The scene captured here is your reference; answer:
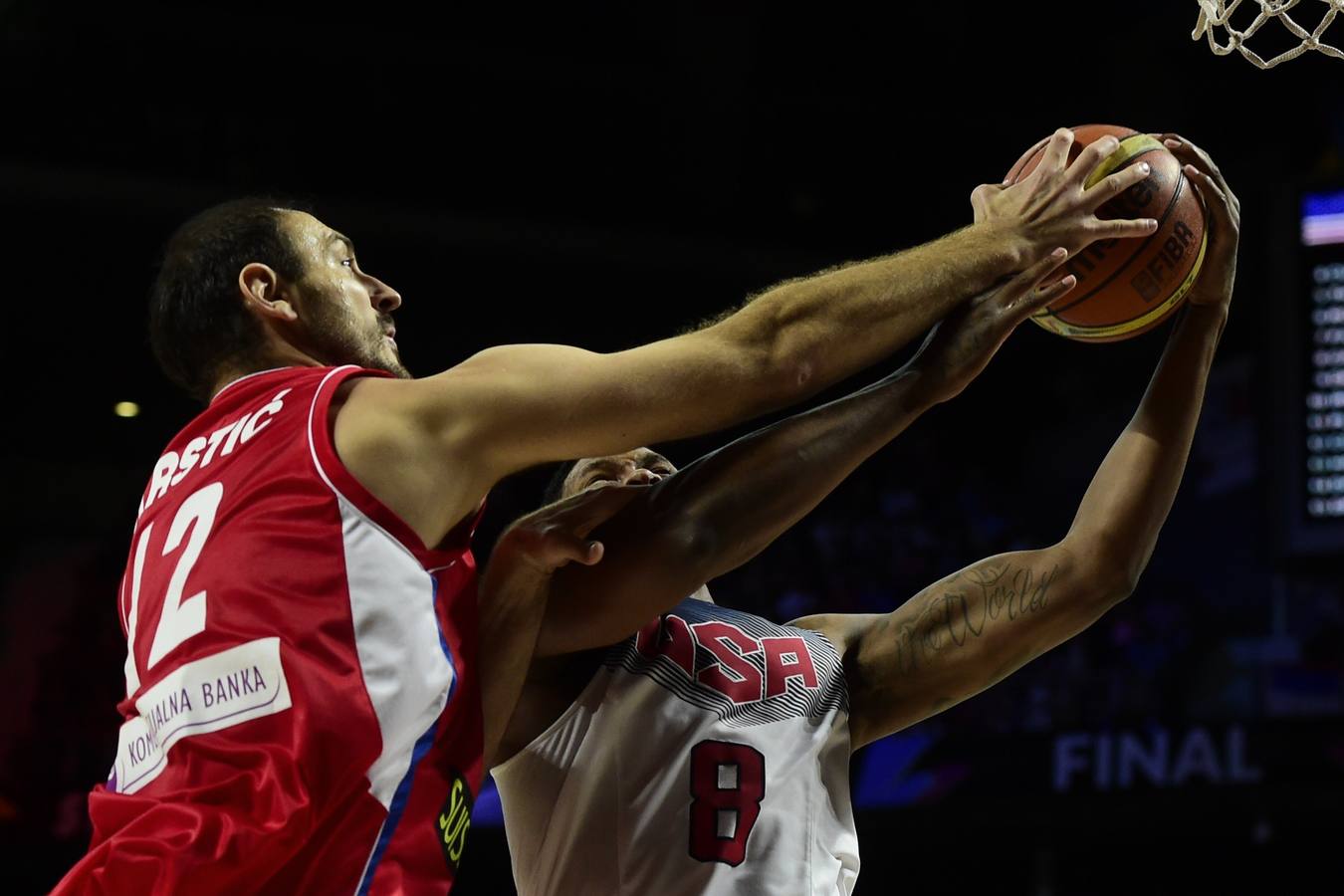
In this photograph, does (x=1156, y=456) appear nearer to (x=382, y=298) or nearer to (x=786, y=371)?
(x=786, y=371)

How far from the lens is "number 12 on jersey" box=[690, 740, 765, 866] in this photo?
2.55 metres

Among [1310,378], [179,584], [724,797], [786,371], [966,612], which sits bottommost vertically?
[1310,378]

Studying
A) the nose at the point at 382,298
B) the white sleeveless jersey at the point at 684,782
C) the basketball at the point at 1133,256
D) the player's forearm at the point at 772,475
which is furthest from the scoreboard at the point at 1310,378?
the nose at the point at 382,298

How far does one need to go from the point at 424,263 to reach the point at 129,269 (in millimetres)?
1624

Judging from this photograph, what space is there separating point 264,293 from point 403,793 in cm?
83

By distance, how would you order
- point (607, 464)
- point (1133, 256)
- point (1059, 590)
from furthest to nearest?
point (607, 464) < point (1059, 590) < point (1133, 256)

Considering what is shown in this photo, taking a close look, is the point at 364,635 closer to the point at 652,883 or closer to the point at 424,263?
the point at 652,883

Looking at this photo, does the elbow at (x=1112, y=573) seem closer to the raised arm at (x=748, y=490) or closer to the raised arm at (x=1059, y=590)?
the raised arm at (x=1059, y=590)

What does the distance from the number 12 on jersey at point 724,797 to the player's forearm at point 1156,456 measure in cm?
79

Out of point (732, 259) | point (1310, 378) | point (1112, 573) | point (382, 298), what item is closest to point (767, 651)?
point (1112, 573)

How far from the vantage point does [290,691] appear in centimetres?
188

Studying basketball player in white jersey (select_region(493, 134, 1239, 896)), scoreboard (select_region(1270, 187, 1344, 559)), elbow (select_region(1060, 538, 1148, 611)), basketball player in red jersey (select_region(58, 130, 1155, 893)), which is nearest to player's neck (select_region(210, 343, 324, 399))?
basketball player in red jersey (select_region(58, 130, 1155, 893))

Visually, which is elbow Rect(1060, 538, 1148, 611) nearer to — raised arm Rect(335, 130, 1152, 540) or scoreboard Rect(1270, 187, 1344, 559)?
raised arm Rect(335, 130, 1152, 540)

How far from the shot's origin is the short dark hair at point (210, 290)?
2.33 meters
